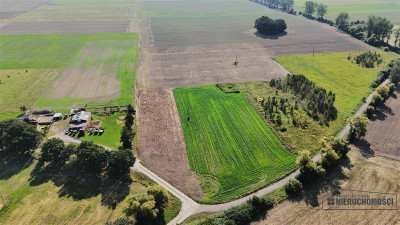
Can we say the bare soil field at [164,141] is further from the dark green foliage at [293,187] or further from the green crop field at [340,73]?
the green crop field at [340,73]

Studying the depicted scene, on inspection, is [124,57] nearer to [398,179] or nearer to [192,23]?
[192,23]

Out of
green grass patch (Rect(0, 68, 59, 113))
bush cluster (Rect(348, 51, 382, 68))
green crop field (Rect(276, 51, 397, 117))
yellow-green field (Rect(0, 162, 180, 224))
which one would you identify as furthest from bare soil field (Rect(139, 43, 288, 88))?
yellow-green field (Rect(0, 162, 180, 224))

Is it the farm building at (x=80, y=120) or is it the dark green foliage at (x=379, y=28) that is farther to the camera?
the dark green foliage at (x=379, y=28)

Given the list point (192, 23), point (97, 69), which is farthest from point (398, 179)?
point (192, 23)

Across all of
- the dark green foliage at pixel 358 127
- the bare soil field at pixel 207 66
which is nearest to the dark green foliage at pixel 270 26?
the bare soil field at pixel 207 66

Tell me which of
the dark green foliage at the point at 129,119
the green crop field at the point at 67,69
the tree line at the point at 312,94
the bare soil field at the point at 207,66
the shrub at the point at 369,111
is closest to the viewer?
the dark green foliage at the point at 129,119

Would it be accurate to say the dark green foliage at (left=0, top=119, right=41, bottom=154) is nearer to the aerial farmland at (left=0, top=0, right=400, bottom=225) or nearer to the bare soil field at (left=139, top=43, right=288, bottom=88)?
the aerial farmland at (left=0, top=0, right=400, bottom=225)

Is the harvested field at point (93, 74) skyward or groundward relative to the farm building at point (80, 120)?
skyward
